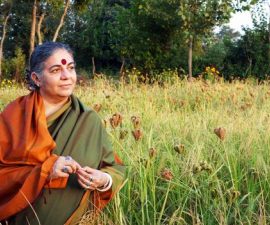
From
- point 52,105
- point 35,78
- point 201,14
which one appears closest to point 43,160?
point 52,105

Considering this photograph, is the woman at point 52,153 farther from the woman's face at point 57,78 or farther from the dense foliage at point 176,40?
the dense foliage at point 176,40

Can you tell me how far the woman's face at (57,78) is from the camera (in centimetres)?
237

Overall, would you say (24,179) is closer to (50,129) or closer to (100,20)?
(50,129)

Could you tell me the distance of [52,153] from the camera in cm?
232

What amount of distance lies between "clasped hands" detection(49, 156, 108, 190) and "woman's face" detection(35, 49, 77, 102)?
363mm

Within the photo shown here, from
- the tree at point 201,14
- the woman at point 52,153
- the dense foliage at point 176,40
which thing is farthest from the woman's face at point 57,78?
the tree at point 201,14

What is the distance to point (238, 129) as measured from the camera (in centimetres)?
355

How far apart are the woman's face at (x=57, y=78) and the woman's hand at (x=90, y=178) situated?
0.40m

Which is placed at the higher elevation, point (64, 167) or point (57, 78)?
point (57, 78)

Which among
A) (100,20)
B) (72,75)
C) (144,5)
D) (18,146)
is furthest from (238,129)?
(100,20)

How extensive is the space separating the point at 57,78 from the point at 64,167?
46 centimetres

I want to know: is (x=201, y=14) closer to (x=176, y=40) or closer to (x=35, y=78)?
(x=176, y=40)

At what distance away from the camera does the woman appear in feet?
7.20

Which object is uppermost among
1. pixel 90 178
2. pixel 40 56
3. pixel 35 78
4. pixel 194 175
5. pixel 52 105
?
pixel 40 56
